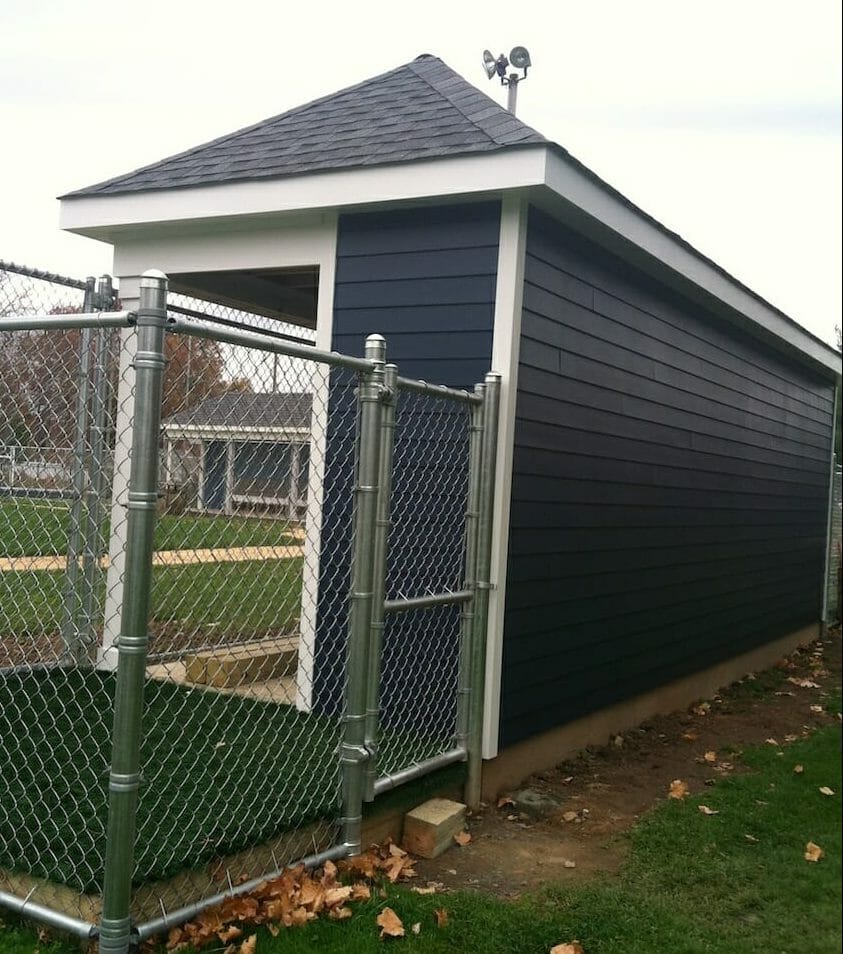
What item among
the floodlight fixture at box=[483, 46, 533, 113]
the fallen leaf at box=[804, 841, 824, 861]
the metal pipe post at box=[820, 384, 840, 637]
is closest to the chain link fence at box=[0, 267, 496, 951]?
the fallen leaf at box=[804, 841, 824, 861]

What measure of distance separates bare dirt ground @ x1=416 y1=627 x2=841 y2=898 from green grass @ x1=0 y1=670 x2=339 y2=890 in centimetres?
75

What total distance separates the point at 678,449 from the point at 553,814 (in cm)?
313

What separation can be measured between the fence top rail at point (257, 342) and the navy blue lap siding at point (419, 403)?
1.17 m

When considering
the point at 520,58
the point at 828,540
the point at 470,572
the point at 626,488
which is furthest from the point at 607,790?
the point at 828,540

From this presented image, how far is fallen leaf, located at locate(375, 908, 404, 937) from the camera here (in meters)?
3.05

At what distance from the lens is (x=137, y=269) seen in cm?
534

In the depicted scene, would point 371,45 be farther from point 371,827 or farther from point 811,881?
point 811,881

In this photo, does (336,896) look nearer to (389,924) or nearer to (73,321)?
(389,924)

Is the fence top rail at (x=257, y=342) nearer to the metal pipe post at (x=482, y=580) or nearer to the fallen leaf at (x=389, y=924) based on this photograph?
the metal pipe post at (x=482, y=580)

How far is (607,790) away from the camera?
16.2 ft

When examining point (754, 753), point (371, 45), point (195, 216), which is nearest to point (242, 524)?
point (195, 216)

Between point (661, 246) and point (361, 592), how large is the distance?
317 centimetres

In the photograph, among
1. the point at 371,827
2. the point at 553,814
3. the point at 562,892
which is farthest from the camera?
the point at 553,814

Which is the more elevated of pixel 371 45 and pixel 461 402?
pixel 371 45
